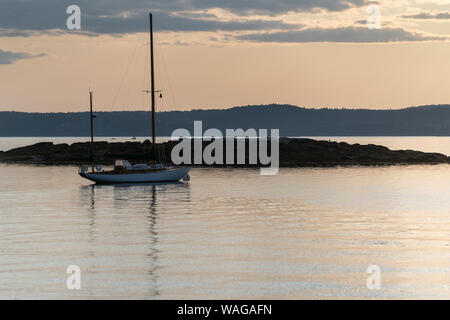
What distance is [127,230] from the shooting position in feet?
103

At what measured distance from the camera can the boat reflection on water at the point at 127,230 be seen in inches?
856

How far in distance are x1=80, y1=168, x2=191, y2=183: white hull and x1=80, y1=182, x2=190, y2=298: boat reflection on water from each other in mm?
2345

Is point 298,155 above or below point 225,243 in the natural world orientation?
below

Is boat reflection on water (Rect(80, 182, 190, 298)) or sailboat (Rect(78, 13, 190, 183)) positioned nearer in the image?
boat reflection on water (Rect(80, 182, 190, 298))

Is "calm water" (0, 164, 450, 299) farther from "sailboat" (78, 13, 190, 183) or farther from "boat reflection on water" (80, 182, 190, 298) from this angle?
"sailboat" (78, 13, 190, 183)

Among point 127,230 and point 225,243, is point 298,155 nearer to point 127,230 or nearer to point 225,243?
point 127,230

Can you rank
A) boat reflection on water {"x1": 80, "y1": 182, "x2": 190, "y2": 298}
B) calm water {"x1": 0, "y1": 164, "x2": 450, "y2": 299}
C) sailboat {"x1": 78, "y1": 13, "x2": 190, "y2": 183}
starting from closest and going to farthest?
calm water {"x1": 0, "y1": 164, "x2": 450, "y2": 299} < boat reflection on water {"x1": 80, "y1": 182, "x2": 190, "y2": 298} < sailboat {"x1": 78, "y1": 13, "x2": 190, "y2": 183}

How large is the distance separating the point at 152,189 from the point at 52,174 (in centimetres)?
2412

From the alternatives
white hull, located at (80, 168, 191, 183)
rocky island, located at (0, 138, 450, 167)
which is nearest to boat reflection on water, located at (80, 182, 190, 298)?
white hull, located at (80, 168, 191, 183)

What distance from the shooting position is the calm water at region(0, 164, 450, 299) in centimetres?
1997

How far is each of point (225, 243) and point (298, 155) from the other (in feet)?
251

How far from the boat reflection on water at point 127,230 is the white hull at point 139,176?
7.69ft

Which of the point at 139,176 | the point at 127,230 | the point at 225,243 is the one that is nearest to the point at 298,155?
the point at 139,176

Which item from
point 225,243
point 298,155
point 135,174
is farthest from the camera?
point 298,155
